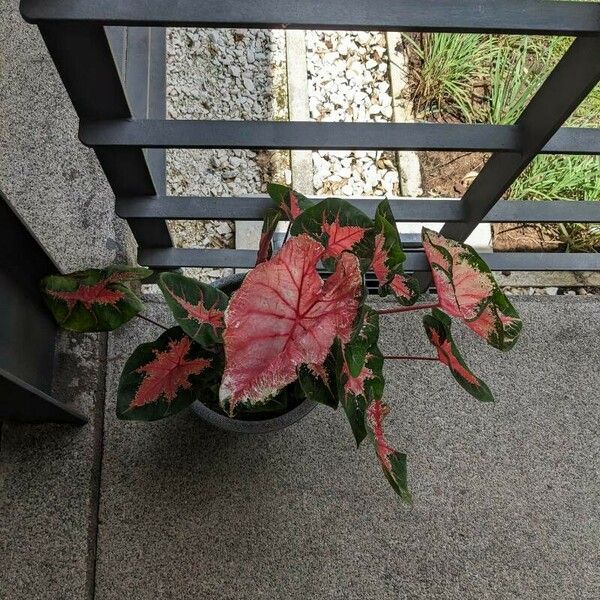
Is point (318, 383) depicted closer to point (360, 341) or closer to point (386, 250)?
point (360, 341)

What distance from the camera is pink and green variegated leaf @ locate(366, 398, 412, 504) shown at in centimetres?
95

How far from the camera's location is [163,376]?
1052 mm

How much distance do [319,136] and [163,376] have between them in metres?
0.43

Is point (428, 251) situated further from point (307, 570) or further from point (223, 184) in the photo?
point (223, 184)

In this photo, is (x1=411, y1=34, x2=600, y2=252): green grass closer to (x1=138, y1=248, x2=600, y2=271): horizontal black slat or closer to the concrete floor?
(x1=138, y1=248, x2=600, y2=271): horizontal black slat

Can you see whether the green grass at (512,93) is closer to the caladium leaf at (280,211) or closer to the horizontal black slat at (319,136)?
the horizontal black slat at (319,136)

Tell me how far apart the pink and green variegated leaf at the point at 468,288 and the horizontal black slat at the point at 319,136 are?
17cm

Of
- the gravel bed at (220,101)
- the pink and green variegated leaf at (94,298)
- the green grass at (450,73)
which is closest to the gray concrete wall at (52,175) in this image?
the pink and green variegated leaf at (94,298)

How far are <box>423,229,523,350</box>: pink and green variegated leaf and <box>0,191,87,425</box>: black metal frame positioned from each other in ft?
2.11

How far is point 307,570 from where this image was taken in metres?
1.35

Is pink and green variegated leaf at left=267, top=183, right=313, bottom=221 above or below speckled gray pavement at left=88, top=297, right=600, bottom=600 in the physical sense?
above

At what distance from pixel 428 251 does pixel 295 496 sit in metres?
0.69

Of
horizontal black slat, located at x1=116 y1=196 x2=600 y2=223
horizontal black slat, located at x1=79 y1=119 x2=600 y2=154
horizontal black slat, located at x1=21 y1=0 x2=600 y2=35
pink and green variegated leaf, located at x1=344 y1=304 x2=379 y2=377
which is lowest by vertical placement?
horizontal black slat, located at x1=116 y1=196 x2=600 y2=223

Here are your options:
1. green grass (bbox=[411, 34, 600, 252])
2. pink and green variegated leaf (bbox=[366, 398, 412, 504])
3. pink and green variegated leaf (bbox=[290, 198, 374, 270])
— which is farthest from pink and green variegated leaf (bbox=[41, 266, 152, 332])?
green grass (bbox=[411, 34, 600, 252])
